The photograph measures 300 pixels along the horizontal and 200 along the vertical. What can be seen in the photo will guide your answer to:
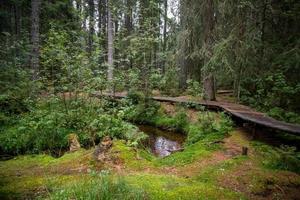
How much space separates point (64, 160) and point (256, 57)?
383 inches

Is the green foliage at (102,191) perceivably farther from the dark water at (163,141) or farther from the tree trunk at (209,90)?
the tree trunk at (209,90)

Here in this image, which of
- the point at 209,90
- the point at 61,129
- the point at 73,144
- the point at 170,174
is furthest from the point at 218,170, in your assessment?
the point at 209,90

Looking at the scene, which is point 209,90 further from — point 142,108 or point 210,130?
point 210,130

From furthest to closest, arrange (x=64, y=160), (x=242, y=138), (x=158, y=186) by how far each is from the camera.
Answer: (x=242, y=138), (x=64, y=160), (x=158, y=186)

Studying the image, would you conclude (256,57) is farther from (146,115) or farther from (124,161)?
(124,161)

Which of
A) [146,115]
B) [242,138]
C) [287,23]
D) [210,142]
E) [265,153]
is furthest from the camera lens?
[146,115]

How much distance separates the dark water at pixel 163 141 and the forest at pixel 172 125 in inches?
1.5

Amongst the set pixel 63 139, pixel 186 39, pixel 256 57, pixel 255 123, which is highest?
pixel 186 39

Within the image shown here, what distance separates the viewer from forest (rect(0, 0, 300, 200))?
4977 mm

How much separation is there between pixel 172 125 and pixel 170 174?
6.08 metres

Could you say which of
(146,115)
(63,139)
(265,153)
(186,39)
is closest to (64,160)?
(63,139)

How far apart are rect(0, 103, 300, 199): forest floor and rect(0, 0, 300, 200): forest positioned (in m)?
0.02

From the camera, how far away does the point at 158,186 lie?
4.72m

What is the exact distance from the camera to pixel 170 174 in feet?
18.9
